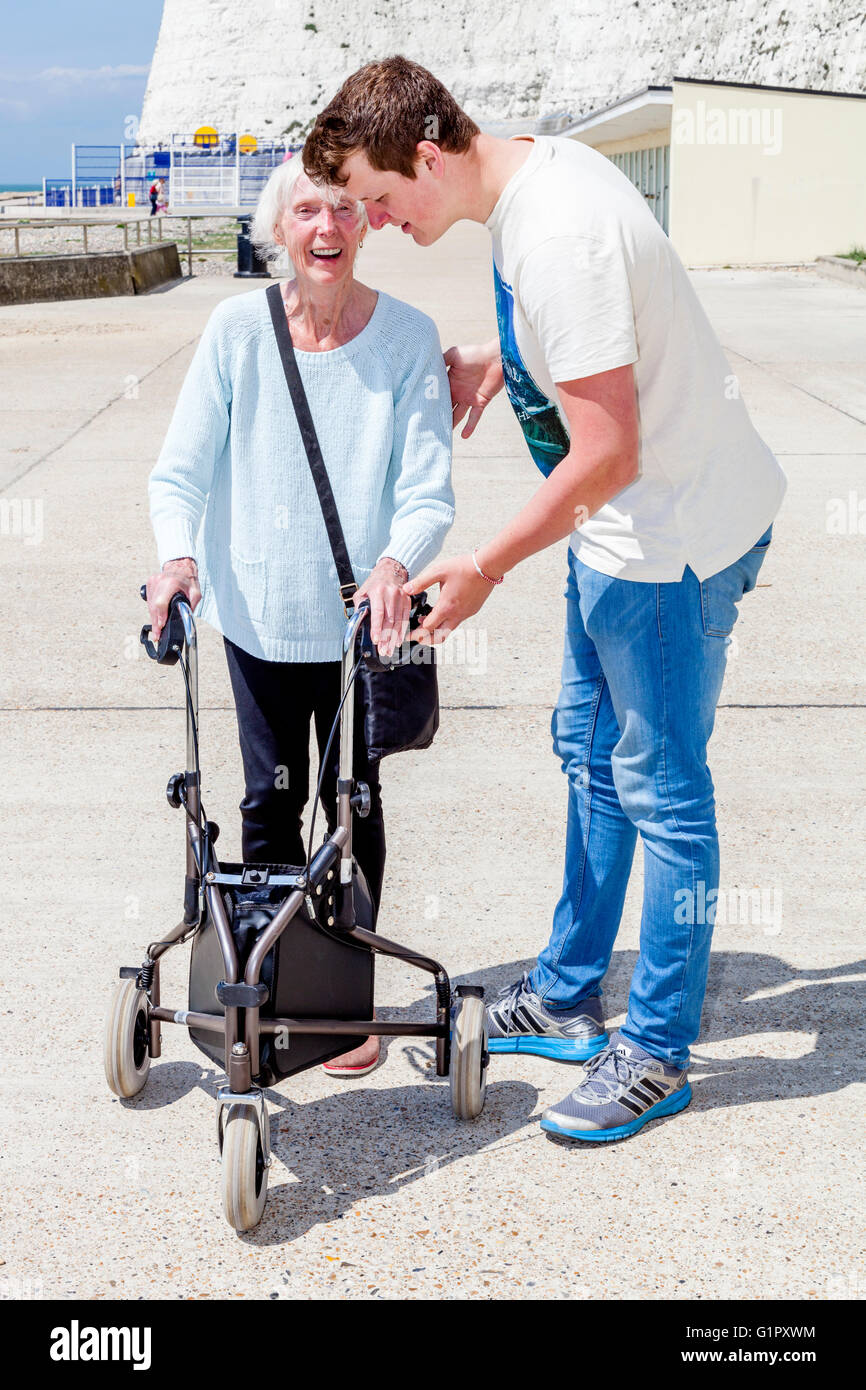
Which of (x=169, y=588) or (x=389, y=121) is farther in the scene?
(x=169, y=588)

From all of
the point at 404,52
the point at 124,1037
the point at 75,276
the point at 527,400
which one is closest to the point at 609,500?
the point at 527,400

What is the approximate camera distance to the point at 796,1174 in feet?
9.01

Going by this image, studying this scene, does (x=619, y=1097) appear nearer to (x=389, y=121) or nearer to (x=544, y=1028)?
(x=544, y=1028)

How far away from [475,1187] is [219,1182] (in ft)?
1.62

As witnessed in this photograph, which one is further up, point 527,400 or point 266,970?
point 527,400

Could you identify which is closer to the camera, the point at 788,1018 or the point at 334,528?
the point at 334,528

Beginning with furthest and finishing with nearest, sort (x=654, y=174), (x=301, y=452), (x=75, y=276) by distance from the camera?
1. (x=654, y=174)
2. (x=75, y=276)
3. (x=301, y=452)

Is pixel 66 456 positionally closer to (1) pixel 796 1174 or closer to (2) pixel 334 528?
(2) pixel 334 528

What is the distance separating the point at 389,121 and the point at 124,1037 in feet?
5.94

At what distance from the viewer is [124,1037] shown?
9.39 feet

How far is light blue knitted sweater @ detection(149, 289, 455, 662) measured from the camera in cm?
282

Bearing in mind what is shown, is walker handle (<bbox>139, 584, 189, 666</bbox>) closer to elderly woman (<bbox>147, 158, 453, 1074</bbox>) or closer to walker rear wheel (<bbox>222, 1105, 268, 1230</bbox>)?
elderly woman (<bbox>147, 158, 453, 1074</bbox>)

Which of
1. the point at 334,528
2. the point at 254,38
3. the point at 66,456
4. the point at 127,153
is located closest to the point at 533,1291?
the point at 334,528

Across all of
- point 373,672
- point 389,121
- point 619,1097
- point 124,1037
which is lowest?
point 619,1097
